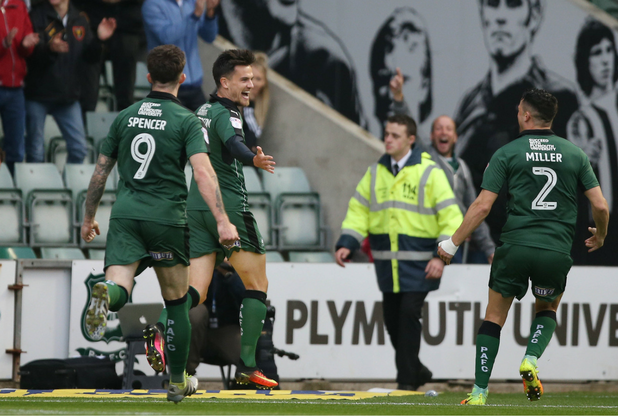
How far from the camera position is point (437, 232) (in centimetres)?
898

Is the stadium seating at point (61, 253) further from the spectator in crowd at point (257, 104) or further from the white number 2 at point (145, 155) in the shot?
the white number 2 at point (145, 155)

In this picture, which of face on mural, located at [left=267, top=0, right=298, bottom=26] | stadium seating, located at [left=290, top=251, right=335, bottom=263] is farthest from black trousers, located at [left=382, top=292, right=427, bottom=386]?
face on mural, located at [left=267, top=0, right=298, bottom=26]

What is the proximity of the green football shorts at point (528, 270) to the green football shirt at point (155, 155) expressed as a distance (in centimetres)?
221

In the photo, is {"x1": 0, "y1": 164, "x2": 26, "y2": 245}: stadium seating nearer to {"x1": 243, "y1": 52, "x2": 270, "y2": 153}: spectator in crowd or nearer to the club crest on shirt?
the club crest on shirt

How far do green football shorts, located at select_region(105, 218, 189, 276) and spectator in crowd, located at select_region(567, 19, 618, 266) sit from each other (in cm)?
849

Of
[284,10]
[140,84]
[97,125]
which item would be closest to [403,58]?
[284,10]

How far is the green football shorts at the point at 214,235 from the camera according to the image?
6723 mm

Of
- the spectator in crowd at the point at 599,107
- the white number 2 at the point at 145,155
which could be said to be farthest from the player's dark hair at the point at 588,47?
the white number 2 at the point at 145,155

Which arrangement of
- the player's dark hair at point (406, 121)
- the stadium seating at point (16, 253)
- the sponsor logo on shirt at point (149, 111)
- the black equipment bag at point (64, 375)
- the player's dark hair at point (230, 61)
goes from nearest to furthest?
the sponsor logo on shirt at point (149, 111), the player's dark hair at point (230, 61), the black equipment bag at point (64, 375), the player's dark hair at point (406, 121), the stadium seating at point (16, 253)

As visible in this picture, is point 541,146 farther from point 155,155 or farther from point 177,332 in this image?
point 177,332

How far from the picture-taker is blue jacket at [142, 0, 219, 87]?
1132 centimetres

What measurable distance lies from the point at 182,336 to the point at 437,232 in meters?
3.58

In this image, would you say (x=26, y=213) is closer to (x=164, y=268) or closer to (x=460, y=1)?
(x=164, y=268)

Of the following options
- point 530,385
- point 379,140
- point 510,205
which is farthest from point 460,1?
point 530,385
